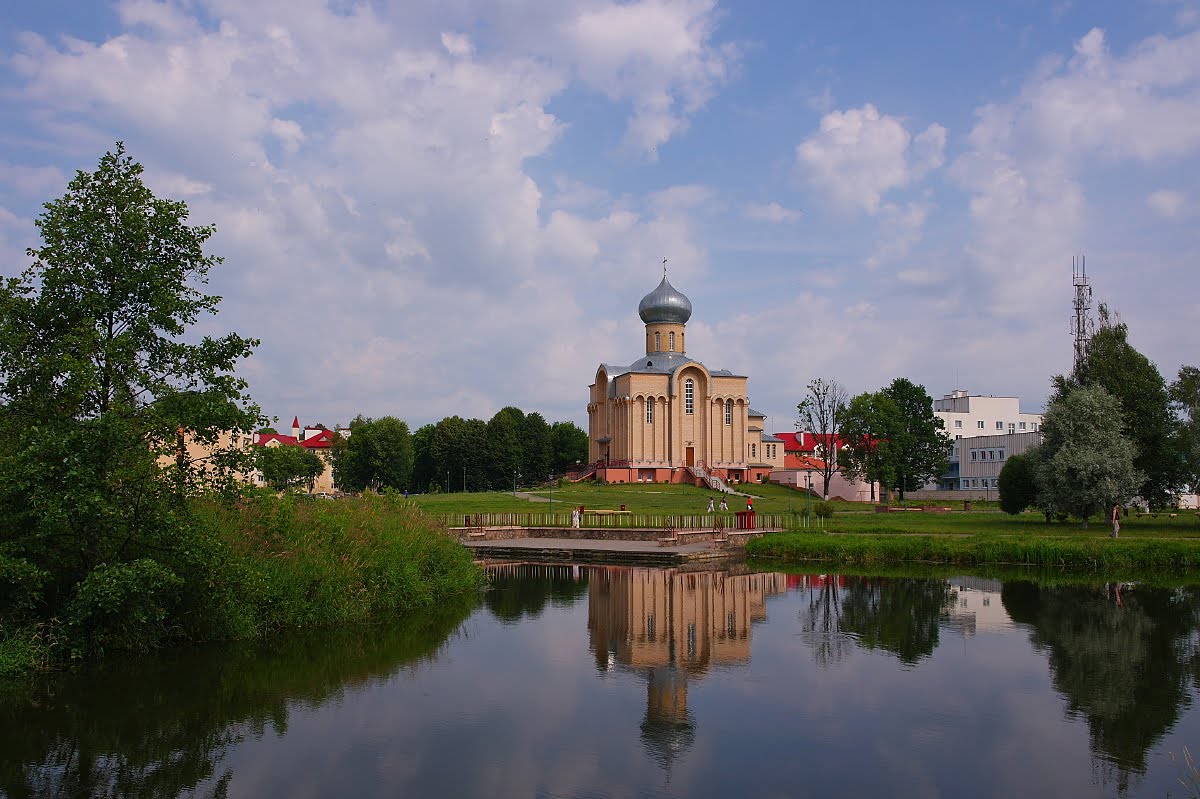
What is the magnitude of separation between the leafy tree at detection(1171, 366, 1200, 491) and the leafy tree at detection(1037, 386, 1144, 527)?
2.49 m

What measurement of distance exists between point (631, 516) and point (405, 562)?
24.6m

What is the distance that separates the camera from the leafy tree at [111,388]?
47.6 ft

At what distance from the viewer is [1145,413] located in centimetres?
4397

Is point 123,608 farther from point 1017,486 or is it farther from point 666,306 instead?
point 666,306

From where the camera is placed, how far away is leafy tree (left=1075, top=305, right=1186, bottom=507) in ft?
142

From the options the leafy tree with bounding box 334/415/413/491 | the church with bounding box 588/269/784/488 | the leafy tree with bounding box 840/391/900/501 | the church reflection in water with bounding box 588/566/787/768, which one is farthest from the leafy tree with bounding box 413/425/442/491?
the church reflection in water with bounding box 588/566/787/768

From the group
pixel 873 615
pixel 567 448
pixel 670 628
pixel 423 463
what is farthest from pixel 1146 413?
pixel 423 463

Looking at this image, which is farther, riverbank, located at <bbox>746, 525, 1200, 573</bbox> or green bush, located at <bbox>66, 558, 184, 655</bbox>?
riverbank, located at <bbox>746, 525, 1200, 573</bbox>

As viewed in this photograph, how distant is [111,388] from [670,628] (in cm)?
1240

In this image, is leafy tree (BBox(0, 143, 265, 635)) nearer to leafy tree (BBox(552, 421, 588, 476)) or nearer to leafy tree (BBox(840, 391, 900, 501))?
leafy tree (BBox(840, 391, 900, 501))

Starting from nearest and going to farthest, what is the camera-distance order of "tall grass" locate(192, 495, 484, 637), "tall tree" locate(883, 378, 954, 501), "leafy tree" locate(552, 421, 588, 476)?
"tall grass" locate(192, 495, 484, 637) → "tall tree" locate(883, 378, 954, 501) → "leafy tree" locate(552, 421, 588, 476)

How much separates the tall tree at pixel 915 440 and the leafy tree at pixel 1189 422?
2203 cm

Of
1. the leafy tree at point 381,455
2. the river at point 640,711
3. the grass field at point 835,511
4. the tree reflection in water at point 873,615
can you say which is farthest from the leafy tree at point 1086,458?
the leafy tree at point 381,455

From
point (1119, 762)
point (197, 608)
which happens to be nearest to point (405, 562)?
point (197, 608)
